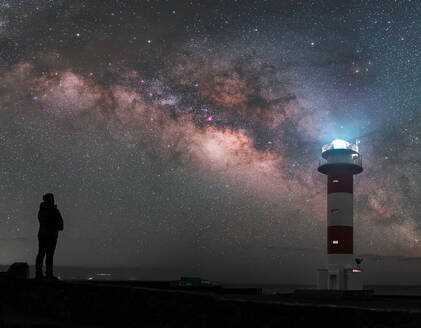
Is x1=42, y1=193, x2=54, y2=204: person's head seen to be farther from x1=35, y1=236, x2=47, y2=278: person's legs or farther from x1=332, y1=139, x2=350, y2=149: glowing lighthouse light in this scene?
x1=332, y1=139, x2=350, y2=149: glowing lighthouse light

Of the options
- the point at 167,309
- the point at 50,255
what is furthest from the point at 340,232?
the point at 167,309

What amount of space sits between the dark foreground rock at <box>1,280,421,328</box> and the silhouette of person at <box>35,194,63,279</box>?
5.34 ft

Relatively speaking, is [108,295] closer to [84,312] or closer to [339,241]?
[84,312]

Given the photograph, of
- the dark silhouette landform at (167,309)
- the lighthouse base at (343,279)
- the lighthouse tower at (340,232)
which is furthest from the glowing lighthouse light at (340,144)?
the dark silhouette landform at (167,309)

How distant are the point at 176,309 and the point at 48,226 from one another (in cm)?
609

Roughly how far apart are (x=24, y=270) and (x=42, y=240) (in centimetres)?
499

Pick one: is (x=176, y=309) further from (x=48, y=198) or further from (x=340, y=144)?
(x=340, y=144)

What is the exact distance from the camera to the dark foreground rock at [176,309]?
10.5 feet

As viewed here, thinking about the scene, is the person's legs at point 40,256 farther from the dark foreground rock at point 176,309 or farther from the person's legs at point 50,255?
the dark foreground rock at point 176,309

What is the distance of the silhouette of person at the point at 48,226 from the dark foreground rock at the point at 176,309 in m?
1.63

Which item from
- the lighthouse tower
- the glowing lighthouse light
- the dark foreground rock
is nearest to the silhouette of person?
the dark foreground rock

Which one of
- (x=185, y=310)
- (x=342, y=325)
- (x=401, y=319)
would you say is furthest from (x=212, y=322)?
(x=401, y=319)

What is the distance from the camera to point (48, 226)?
990 centimetres

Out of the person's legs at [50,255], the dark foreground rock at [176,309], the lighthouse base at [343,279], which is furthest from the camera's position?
the lighthouse base at [343,279]
